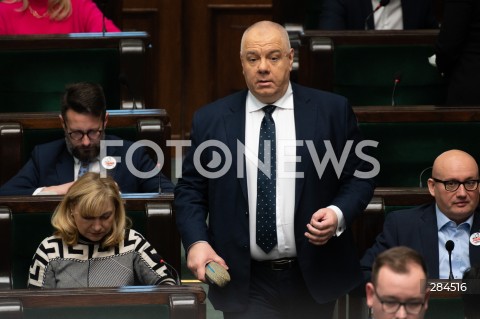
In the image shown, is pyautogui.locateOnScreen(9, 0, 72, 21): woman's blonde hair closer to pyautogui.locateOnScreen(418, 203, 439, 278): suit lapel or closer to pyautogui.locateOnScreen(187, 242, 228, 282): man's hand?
pyautogui.locateOnScreen(418, 203, 439, 278): suit lapel

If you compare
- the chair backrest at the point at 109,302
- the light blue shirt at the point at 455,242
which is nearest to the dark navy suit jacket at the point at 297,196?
the chair backrest at the point at 109,302

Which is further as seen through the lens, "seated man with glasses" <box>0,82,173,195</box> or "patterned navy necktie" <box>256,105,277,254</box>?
"seated man with glasses" <box>0,82,173,195</box>

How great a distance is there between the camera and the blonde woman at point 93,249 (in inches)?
127

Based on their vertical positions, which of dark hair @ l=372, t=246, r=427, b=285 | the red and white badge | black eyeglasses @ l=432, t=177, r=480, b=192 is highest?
black eyeglasses @ l=432, t=177, r=480, b=192

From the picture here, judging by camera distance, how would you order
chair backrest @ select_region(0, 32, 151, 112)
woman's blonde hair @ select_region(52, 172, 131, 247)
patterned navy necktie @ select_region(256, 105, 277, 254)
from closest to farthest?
patterned navy necktie @ select_region(256, 105, 277, 254) → woman's blonde hair @ select_region(52, 172, 131, 247) → chair backrest @ select_region(0, 32, 151, 112)

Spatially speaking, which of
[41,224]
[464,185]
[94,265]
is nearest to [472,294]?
[464,185]

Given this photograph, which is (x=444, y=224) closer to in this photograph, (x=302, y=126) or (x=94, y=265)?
(x=302, y=126)

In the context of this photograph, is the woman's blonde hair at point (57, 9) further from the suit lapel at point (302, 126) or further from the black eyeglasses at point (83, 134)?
the suit lapel at point (302, 126)

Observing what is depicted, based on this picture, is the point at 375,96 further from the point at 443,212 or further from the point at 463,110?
the point at 443,212

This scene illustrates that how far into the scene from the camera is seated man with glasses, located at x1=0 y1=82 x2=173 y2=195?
12.4ft

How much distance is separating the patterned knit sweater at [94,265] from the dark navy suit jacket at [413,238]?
58 cm

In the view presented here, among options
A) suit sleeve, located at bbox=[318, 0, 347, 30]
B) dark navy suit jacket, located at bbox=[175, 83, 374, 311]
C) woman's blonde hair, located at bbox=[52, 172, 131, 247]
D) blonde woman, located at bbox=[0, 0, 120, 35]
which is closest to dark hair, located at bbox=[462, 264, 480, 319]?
dark navy suit jacket, located at bbox=[175, 83, 374, 311]

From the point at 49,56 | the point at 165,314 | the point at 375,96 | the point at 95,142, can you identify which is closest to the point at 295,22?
the point at 375,96

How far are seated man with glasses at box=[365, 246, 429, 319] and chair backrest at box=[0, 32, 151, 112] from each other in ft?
7.34
